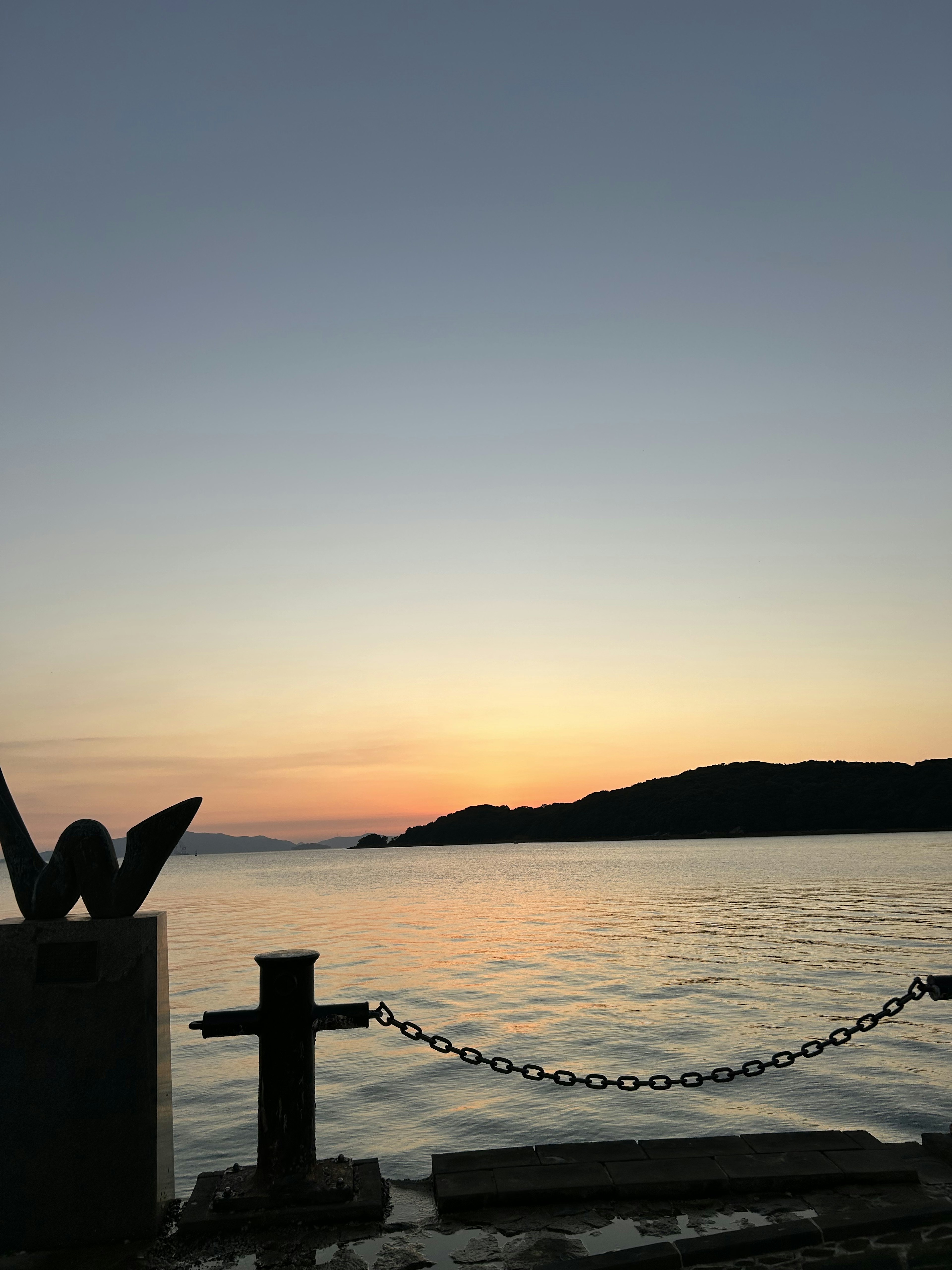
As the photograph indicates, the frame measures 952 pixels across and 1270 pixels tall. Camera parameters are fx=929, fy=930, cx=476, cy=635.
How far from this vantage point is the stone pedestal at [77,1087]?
4.91 m

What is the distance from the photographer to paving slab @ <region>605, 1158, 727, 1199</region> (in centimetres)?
532

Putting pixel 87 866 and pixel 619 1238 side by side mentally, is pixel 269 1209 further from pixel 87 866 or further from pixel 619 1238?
pixel 87 866

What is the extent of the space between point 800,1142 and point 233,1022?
3.69 meters

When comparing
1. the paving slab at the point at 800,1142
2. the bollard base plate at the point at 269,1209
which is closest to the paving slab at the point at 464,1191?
the bollard base plate at the point at 269,1209

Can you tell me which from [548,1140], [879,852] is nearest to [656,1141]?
[548,1140]

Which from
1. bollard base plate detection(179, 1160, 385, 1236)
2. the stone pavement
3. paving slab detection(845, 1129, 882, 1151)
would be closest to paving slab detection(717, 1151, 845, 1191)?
the stone pavement

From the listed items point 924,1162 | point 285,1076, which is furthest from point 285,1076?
point 924,1162

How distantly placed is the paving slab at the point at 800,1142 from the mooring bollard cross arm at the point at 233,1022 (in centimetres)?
318

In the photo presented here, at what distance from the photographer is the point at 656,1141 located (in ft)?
20.3

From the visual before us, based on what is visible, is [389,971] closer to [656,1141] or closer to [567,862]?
[656,1141]

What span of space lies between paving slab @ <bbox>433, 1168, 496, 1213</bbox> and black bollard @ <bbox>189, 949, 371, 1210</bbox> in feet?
1.74

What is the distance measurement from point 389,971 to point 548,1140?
585 inches

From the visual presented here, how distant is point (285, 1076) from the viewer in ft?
17.9

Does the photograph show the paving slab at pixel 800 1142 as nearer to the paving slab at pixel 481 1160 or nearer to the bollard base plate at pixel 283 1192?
the paving slab at pixel 481 1160
